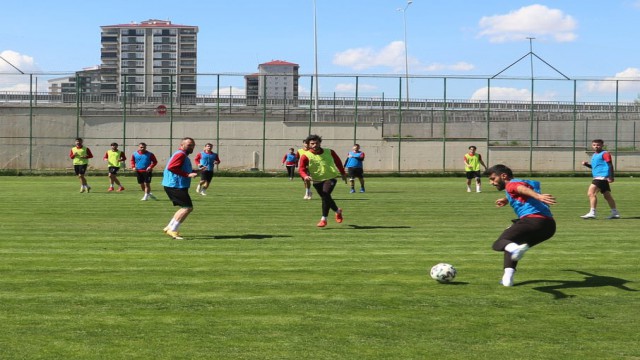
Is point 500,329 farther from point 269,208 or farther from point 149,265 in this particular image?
point 269,208

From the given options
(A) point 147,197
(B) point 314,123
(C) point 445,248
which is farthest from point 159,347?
(B) point 314,123

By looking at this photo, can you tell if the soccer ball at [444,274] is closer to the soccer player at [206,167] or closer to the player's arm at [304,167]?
the player's arm at [304,167]

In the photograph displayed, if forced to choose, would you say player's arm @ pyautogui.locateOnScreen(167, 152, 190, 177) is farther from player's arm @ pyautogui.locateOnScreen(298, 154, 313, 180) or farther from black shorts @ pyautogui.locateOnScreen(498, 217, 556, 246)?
black shorts @ pyautogui.locateOnScreen(498, 217, 556, 246)

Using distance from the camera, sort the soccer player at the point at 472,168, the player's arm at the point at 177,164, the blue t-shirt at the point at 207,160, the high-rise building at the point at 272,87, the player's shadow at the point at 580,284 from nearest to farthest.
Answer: the player's shadow at the point at 580,284, the player's arm at the point at 177,164, the blue t-shirt at the point at 207,160, the soccer player at the point at 472,168, the high-rise building at the point at 272,87

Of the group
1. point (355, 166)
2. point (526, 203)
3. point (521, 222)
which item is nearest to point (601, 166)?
point (526, 203)

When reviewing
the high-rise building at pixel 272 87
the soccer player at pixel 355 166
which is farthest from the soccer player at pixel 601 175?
the high-rise building at pixel 272 87

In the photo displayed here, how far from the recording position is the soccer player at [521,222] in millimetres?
10773

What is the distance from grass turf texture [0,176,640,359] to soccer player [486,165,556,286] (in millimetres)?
415

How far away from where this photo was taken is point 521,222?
433 inches

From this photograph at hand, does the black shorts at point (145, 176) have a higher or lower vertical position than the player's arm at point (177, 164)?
lower

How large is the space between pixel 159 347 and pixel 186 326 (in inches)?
33.1

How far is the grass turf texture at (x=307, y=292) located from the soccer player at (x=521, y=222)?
0.42m

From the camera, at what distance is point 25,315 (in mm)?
8961

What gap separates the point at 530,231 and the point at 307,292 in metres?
2.94
